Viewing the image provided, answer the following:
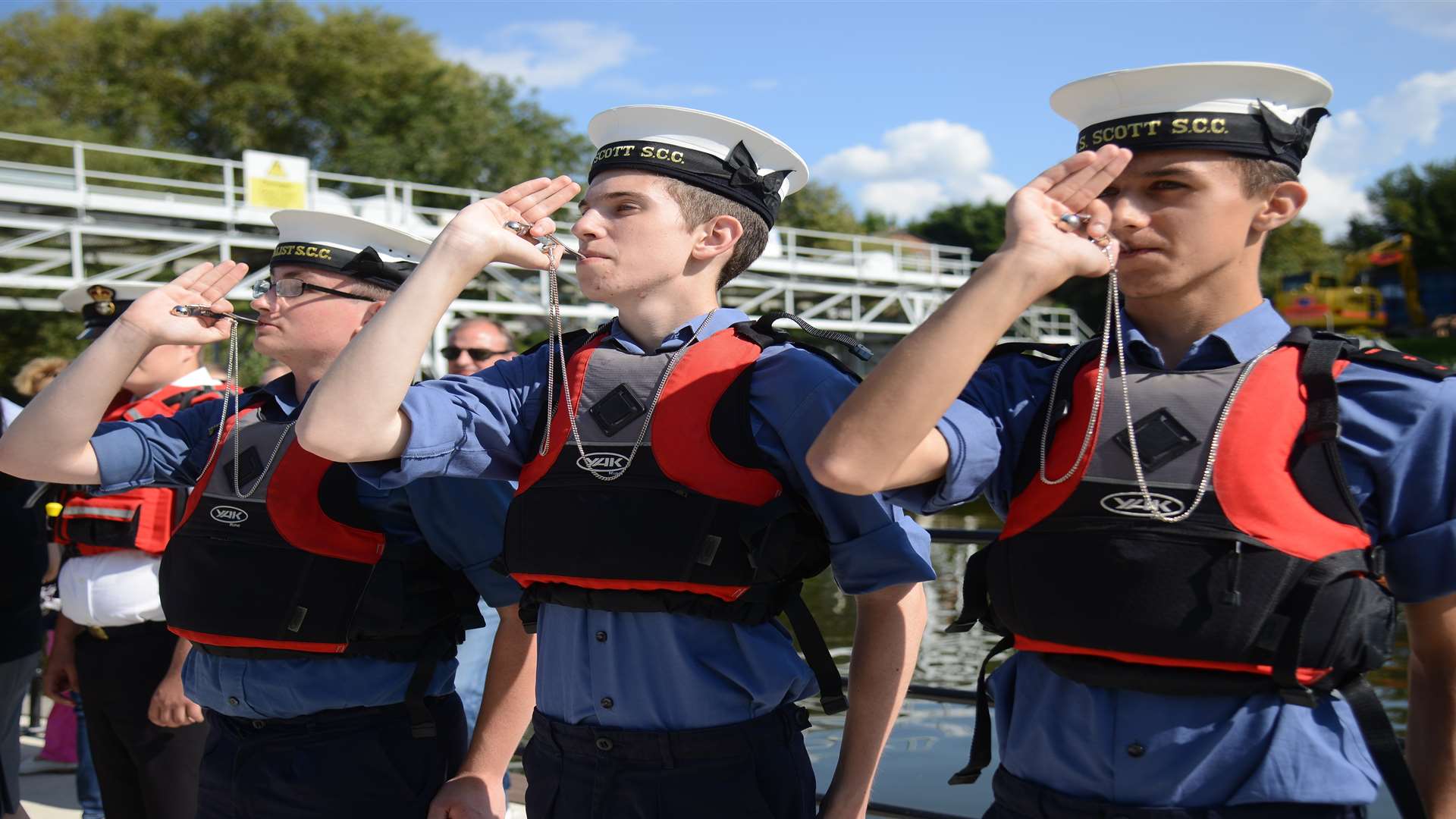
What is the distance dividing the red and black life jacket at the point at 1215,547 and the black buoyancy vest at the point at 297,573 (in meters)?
1.52

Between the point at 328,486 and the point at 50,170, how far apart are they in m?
19.7

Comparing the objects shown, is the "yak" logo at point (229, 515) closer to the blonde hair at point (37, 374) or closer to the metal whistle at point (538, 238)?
the metal whistle at point (538, 238)

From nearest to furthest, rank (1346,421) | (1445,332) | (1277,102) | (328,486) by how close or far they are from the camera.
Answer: (1346,421), (1277,102), (328,486), (1445,332)

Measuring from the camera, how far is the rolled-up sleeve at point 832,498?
7.29 feet

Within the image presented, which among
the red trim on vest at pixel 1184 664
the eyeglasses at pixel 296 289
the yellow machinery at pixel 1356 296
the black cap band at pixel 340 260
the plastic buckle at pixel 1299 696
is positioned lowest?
the plastic buckle at pixel 1299 696

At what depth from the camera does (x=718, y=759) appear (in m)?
2.23

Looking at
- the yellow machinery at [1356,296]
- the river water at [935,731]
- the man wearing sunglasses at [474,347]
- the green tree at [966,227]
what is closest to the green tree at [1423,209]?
the yellow machinery at [1356,296]

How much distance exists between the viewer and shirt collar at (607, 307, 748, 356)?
2471 mm

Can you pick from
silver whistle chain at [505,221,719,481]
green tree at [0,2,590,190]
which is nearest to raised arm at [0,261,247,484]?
silver whistle chain at [505,221,719,481]

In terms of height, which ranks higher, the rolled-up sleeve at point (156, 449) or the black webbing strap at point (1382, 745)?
the rolled-up sleeve at point (156, 449)

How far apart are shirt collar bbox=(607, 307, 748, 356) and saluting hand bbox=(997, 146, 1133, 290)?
2.71 feet

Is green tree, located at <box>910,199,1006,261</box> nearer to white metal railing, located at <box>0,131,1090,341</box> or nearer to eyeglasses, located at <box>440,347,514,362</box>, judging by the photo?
white metal railing, located at <box>0,131,1090,341</box>

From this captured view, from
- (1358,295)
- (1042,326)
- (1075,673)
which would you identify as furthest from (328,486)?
(1358,295)

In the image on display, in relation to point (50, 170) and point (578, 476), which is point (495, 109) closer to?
point (50, 170)
